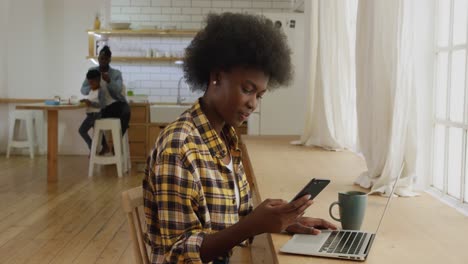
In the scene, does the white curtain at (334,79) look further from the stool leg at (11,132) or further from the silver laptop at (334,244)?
the stool leg at (11,132)

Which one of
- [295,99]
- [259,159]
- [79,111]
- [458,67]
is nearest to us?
[458,67]

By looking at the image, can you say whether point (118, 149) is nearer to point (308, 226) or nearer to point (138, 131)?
point (138, 131)

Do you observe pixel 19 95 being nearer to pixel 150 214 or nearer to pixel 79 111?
pixel 79 111

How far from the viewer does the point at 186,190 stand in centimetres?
145

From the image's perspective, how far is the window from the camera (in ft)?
7.69

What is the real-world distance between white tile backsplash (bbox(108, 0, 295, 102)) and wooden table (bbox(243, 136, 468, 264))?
18.3 feet

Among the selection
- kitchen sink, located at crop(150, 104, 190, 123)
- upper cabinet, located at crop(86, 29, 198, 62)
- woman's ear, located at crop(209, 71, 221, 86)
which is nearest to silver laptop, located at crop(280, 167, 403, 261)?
woman's ear, located at crop(209, 71, 221, 86)

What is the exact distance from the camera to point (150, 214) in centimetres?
158

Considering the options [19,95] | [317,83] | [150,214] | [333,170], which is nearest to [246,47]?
[150,214]

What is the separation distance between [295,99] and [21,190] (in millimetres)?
2831

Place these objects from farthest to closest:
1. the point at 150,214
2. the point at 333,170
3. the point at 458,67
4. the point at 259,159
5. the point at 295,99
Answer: the point at 295,99 < the point at 259,159 < the point at 333,170 < the point at 458,67 < the point at 150,214

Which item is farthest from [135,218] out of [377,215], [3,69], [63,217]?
[3,69]

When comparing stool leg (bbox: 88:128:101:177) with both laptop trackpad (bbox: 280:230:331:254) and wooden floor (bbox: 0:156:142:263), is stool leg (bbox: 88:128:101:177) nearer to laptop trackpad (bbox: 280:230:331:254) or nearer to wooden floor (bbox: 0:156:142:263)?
wooden floor (bbox: 0:156:142:263)

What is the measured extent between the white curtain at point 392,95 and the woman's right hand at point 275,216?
3.34ft
